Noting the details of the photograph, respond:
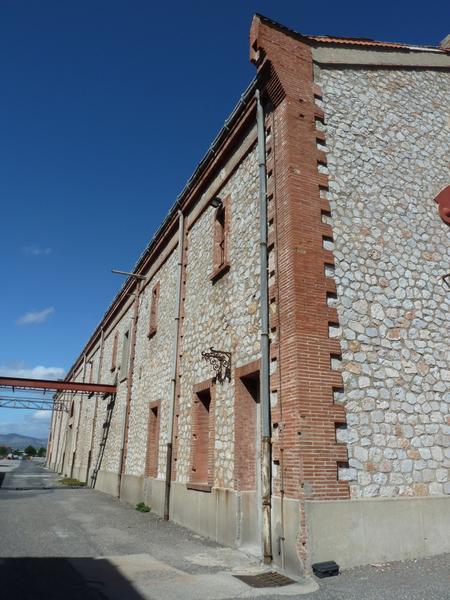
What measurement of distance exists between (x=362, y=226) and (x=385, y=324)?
5.91 ft

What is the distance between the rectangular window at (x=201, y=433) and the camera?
9805 mm

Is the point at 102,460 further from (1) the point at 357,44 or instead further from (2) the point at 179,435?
(1) the point at 357,44

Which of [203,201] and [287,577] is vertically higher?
[203,201]

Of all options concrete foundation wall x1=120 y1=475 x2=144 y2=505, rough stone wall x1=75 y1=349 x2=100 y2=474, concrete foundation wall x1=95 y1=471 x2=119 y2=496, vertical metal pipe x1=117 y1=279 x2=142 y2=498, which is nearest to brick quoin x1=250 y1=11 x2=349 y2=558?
concrete foundation wall x1=120 y1=475 x2=144 y2=505

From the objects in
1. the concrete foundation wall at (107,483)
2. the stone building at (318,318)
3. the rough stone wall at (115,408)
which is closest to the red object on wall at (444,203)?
the stone building at (318,318)

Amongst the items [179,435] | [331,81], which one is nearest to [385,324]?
[331,81]

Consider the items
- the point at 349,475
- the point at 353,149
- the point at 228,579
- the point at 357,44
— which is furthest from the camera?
the point at 357,44

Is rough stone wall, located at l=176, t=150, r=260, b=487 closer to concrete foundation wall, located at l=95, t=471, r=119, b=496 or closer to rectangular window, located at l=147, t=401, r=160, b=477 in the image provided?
rectangular window, located at l=147, t=401, r=160, b=477

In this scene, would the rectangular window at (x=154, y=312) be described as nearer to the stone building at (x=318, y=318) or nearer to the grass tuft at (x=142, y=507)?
the stone building at (x=318, y=318)

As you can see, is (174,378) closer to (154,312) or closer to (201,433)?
(201,433)

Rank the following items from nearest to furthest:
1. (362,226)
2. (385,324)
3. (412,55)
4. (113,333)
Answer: (385,324) < (362,226) < (412,55) < (113,333)

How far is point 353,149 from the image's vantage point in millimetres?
9109

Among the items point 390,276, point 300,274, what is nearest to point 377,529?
point 300,274

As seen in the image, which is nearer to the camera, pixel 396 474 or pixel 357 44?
pixel 396 474
